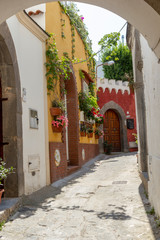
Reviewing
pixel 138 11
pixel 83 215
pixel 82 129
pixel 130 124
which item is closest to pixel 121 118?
pixel 130 124

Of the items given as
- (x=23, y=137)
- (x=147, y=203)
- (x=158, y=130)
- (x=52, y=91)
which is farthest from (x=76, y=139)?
(x=158, y=130)

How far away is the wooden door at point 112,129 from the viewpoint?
15.2 meters

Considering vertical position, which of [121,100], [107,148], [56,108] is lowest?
[107,148]

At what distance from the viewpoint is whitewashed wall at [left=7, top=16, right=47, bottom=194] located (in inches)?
199

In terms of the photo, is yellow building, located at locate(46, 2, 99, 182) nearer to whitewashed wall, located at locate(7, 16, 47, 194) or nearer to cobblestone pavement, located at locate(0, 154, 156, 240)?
whitewashed wall, located at locate(7, 16, 47, 194)

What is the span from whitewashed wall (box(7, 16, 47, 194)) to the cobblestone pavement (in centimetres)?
39

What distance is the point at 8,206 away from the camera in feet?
12.9

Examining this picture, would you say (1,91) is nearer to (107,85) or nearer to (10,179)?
(10,179)

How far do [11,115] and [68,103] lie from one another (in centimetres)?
453

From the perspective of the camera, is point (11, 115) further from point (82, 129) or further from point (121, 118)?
point (121, 118)

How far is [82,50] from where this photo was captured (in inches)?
422

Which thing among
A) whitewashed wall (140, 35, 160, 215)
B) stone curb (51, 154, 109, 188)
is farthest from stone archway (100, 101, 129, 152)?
whitewashed wall (140, 35, 160, 215)

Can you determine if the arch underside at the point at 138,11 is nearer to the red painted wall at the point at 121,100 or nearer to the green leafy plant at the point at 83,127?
the green leafy plant at the point at 83,127

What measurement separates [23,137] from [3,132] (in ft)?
1.36
